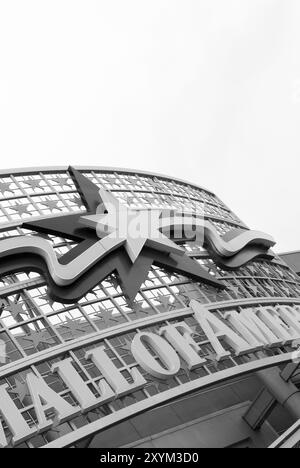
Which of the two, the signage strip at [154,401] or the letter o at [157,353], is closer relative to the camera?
the signage strip at [154,401]

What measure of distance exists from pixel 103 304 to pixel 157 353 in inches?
132

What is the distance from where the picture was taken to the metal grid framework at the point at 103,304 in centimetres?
1711

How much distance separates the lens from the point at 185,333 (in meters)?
18.6

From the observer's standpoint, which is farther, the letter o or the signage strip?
the letter o

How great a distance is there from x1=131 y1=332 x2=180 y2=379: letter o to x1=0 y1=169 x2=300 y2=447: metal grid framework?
1.61ft

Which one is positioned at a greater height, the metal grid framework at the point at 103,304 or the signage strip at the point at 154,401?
the metal grid framework at the point at 103,304

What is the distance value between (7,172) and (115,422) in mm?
14065

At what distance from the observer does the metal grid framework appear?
17109 millimetres

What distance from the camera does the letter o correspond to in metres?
16.6

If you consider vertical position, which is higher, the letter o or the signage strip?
the letter o

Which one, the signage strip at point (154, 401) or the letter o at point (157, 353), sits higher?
the letter o at point (157, 353)

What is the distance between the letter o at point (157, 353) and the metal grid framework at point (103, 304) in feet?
1.61

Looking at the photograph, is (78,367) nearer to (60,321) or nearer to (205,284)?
(60,321)

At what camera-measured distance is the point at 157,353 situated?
17.6 metres
